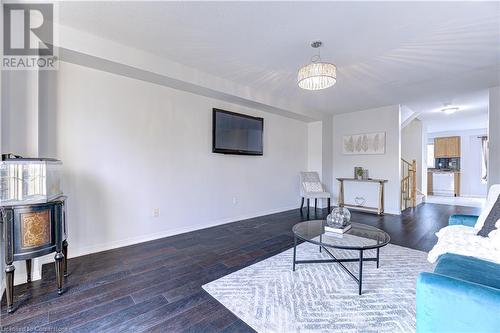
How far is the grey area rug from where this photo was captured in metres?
1.53

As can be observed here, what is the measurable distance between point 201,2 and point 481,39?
3.00m

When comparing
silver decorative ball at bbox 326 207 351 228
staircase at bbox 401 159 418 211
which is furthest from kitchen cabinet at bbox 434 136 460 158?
silver decorative ball at bbox 326 207 351 228

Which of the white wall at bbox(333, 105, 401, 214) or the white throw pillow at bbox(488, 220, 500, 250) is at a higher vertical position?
the white wall at bbox(333, 105, 401, 214)

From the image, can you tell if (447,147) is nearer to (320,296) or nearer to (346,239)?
(346,239)

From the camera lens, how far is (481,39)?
Answer: 2.47 m

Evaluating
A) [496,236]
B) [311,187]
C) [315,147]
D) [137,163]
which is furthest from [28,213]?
[315,147]

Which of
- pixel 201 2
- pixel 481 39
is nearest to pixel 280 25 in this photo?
pixel 201 2

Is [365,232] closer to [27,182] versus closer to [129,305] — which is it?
[129,305]

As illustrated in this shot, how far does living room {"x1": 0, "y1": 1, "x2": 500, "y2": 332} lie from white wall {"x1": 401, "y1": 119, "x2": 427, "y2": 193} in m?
2.38

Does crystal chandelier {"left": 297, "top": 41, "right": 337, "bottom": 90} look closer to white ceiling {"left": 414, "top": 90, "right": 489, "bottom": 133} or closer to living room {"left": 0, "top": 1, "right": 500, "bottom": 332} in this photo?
living room {"left": 0, "top": 1, "right": 500, "bottom": 332}

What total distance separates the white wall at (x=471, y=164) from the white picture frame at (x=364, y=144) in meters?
5.62

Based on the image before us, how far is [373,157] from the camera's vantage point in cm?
539

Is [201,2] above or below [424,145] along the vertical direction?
above

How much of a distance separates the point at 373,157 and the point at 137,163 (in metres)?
5.04
